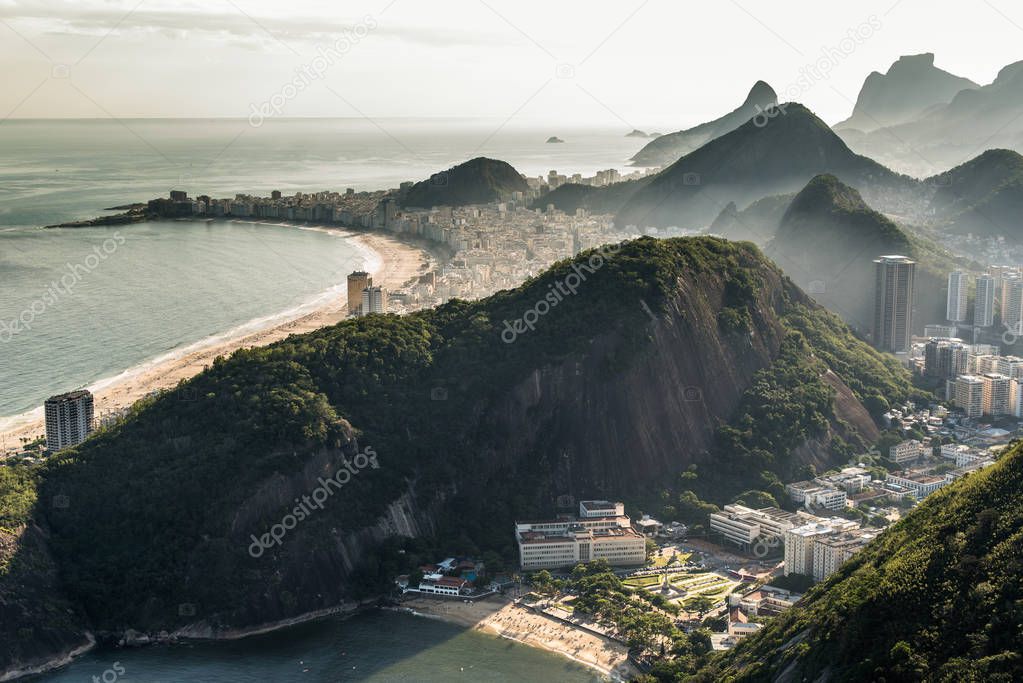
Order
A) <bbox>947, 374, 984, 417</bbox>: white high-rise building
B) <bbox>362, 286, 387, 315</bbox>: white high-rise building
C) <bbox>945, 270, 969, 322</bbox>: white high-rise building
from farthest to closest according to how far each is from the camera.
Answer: <bbox>945, 270, 969, 322</bbox>: white high-rise building
<bbox>362, 286, 387, 315</bbox>: white high-rise building
<bbox>947, 374, 984, 417</bbox>: white high-rise building

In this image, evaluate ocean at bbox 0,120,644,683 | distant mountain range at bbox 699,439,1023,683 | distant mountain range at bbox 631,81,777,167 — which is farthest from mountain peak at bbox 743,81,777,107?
distant mountain range at bbox 699,439,1023,683

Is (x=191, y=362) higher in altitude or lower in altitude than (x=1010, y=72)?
lower

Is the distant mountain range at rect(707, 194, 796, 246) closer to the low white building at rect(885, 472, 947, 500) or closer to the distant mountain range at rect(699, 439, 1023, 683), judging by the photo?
the low white building at rect(885, 472, 947, 500)

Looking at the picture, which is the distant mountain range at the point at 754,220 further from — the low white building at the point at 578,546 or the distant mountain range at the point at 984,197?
the low white building at the point at 578,546

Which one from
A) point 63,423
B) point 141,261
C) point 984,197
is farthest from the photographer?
point 984,197

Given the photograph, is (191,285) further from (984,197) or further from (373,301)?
(984,197)

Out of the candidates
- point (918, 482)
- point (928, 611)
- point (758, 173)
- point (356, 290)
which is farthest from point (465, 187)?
point (928, 611)

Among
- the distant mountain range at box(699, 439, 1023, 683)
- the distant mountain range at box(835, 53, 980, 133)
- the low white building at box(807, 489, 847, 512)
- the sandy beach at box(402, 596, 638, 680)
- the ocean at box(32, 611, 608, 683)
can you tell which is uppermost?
the distant mountain range at box(835, 53, 980, 133)
